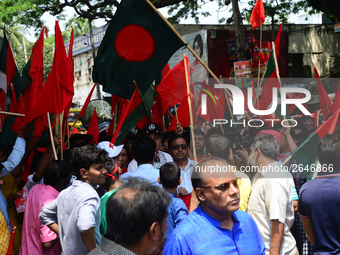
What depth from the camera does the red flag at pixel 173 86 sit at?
517cm

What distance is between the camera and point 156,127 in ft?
15.8

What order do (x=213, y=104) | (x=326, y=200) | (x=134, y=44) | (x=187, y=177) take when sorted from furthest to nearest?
(x=213, y=104)
(x=134, y=44)
(x=187, y=177)
(x=326, y=200)

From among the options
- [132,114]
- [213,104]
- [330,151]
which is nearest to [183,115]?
[213,104]

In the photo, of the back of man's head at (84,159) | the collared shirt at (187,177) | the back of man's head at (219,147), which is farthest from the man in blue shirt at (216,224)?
the collared shirt at (187,177)

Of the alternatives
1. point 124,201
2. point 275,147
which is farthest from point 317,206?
point 124,201

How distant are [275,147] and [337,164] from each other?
497mm

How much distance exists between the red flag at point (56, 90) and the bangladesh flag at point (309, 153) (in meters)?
2.82

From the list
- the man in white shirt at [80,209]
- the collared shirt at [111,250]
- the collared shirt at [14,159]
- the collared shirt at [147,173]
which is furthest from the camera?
the collared shirt at [14,159]

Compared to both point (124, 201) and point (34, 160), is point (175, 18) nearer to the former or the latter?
point (34, 160)

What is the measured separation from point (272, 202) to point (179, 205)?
0.70m

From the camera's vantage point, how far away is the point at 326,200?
2.48 meters

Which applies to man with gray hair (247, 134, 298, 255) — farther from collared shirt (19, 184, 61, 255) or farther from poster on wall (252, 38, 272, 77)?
poster on wall (252, 38, 272, 77)

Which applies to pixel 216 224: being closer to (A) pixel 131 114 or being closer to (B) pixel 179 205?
(B) pixel 179 205

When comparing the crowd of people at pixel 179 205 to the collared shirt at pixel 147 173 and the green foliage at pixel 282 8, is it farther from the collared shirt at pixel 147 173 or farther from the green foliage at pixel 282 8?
the green foliage at pixel 282 8
